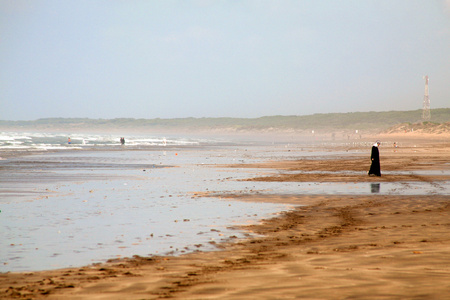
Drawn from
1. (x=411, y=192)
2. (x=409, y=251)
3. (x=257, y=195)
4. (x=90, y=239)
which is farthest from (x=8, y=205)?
(x=411, y=192)

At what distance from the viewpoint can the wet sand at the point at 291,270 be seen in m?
6.56

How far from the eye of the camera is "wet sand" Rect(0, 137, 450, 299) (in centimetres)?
656

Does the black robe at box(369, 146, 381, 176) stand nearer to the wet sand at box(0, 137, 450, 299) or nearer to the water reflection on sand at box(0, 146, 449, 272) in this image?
the water reflection on sand at box(0, 146, 449, 272)

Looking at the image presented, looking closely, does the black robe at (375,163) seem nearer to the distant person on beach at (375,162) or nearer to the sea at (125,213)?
the distant person on beach at (375,162)

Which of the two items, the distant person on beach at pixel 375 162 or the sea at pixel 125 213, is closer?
the sea at pixel 125 213

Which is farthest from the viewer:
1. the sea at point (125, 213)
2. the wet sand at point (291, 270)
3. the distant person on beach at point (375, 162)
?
the distant person on beach at point (375, 162)

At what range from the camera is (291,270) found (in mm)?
7785

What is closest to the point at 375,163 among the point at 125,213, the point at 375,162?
the point at 375,162

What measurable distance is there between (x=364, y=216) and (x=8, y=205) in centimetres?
1001

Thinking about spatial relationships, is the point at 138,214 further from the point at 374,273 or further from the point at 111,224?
the point at 374,273

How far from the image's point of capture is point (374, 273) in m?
7.28

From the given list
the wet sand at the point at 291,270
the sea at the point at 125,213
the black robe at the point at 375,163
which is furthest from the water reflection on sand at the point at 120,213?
the black robe at the point at 375,163

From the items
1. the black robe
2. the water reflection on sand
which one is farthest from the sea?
the black robe

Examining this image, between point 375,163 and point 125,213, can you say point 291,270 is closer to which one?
point 125,213
